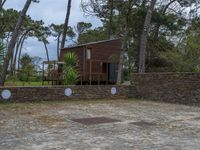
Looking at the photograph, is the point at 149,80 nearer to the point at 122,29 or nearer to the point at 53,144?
the point at 53,144

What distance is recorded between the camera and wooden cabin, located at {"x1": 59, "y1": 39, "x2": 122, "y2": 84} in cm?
2186

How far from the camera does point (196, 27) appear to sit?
23.9m

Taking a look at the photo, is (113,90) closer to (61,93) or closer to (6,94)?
(61,93)

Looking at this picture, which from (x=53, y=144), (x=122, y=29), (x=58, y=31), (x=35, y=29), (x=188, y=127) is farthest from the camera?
(x=58, y=31)

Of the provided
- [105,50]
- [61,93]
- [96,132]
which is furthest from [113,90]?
[105,50]

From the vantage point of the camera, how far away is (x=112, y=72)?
2372 cm

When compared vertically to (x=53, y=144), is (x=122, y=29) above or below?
above

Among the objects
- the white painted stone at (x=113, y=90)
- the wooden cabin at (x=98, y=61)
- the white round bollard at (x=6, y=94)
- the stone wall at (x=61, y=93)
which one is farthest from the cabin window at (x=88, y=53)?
the white round bollard at (x=6, y=94)

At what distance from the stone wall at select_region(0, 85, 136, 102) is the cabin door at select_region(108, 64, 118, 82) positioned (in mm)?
8250

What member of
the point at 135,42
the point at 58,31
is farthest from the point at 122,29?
the point at 58,31

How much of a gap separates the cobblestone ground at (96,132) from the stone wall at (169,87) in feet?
12.0

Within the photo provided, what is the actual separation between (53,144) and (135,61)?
2120 centimetres

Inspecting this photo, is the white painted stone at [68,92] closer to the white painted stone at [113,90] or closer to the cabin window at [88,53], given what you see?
the white painted stone at [113,90]

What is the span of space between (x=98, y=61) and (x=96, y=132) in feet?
53.6
